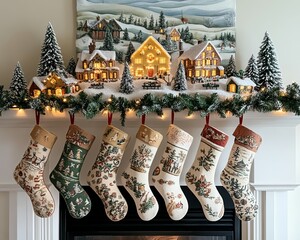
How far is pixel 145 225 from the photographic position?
213 centimetres

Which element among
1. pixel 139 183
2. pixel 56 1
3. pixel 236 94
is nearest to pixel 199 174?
pixel 139 183

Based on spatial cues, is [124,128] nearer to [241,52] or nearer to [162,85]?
[162,85]

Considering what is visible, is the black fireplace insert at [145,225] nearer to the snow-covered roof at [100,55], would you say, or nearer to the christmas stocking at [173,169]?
the christmas stocking at [173,169]

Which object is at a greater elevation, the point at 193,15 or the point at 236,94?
the point at 193,15

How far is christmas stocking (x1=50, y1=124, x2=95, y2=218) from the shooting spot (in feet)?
6.23

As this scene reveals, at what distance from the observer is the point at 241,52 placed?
2.10 meters

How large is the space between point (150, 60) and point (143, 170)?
50 cm

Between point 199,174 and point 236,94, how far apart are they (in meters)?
0.37

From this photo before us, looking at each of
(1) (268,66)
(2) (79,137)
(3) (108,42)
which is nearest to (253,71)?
(1) (268,66)

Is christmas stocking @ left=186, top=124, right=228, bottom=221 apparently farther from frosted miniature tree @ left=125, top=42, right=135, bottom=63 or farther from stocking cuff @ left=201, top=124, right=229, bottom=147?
frosted miniature tree @ left=125, top=42, right=135, bottom=63

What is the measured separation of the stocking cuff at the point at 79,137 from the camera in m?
1.90

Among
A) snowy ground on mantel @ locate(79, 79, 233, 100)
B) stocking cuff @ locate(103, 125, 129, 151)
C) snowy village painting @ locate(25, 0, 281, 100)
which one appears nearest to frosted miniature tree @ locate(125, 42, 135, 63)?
snowy village painting @ locate(25, 0, 281, 100)

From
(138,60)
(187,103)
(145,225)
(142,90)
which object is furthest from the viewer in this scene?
(145,225)

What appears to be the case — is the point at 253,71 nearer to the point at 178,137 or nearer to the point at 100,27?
the point at 178,137
